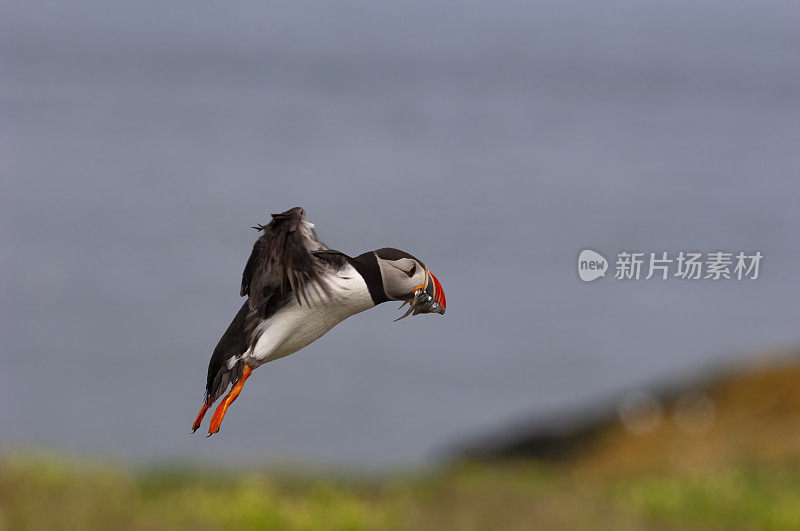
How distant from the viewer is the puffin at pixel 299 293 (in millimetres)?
1306

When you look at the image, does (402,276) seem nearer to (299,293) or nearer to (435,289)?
(435,289)

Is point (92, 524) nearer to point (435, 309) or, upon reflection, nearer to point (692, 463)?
point (435, 309)

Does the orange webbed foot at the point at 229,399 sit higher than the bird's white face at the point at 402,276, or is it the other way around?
the bird's white face at the point at 402,276

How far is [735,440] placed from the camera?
1223 centimetres

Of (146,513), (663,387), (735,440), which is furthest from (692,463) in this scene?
(146,513)

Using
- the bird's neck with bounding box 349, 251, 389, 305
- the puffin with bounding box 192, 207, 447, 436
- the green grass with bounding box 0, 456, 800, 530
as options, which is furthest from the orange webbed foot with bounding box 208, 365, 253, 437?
the green grass with bounding box 0, 456, 800, 530

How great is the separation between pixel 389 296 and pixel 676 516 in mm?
8366

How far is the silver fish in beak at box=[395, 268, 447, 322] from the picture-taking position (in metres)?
1.34

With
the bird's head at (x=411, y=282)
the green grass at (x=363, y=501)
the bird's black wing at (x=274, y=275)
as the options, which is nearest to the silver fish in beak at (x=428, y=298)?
the bird's head at (x=411, y=282)

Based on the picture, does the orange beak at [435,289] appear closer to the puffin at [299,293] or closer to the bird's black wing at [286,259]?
the puffin at [299,293]

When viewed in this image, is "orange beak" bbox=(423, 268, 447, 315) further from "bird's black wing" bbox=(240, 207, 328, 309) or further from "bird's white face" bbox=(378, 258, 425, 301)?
"bird's black wing" bbox=(240, 207, 328, 309)

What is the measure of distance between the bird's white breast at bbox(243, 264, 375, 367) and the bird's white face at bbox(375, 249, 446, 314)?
5cm

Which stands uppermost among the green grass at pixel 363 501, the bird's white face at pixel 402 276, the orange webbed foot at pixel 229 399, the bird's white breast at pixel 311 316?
the bird's white face at pixel 402 276

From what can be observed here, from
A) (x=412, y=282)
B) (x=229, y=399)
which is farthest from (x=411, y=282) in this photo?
(x=229, y=399)
